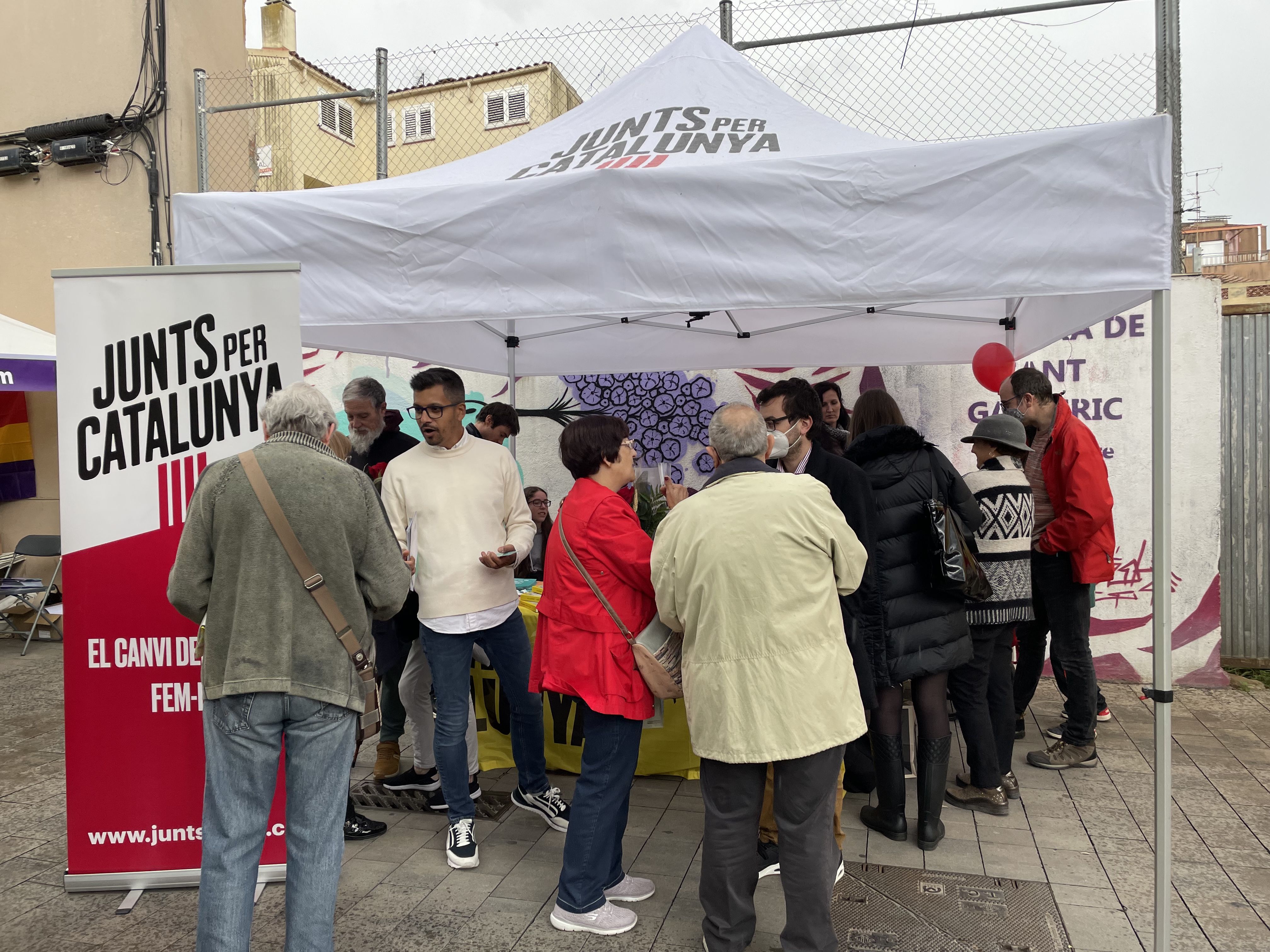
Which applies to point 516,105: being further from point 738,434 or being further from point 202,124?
point 738,434

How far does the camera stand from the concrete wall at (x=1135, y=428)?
18.3ft

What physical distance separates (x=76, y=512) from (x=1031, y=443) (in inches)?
159

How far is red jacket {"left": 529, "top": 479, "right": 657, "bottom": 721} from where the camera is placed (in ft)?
8.77

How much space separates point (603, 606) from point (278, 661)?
3.00 ft

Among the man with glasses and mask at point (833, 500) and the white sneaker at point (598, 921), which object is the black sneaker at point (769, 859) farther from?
the white sneaker at point (598, 921)

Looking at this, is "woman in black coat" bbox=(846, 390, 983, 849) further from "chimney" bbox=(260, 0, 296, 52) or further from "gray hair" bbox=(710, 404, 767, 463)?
"chimney" bbox=(260, 0, 296, 52)

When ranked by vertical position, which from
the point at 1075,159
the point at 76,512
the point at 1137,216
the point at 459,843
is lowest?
the point at 459,843

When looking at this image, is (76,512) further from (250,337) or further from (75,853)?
(75,853)

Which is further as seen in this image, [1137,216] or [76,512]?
[76,512]

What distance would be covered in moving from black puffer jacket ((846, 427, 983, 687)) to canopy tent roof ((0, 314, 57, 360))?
622cm

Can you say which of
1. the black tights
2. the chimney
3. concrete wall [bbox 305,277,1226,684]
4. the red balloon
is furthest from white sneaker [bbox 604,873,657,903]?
the chimney

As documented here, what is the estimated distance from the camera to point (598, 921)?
111 inches

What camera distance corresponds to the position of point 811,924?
2434 millimetres

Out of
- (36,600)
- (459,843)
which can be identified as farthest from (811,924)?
(36,600)
